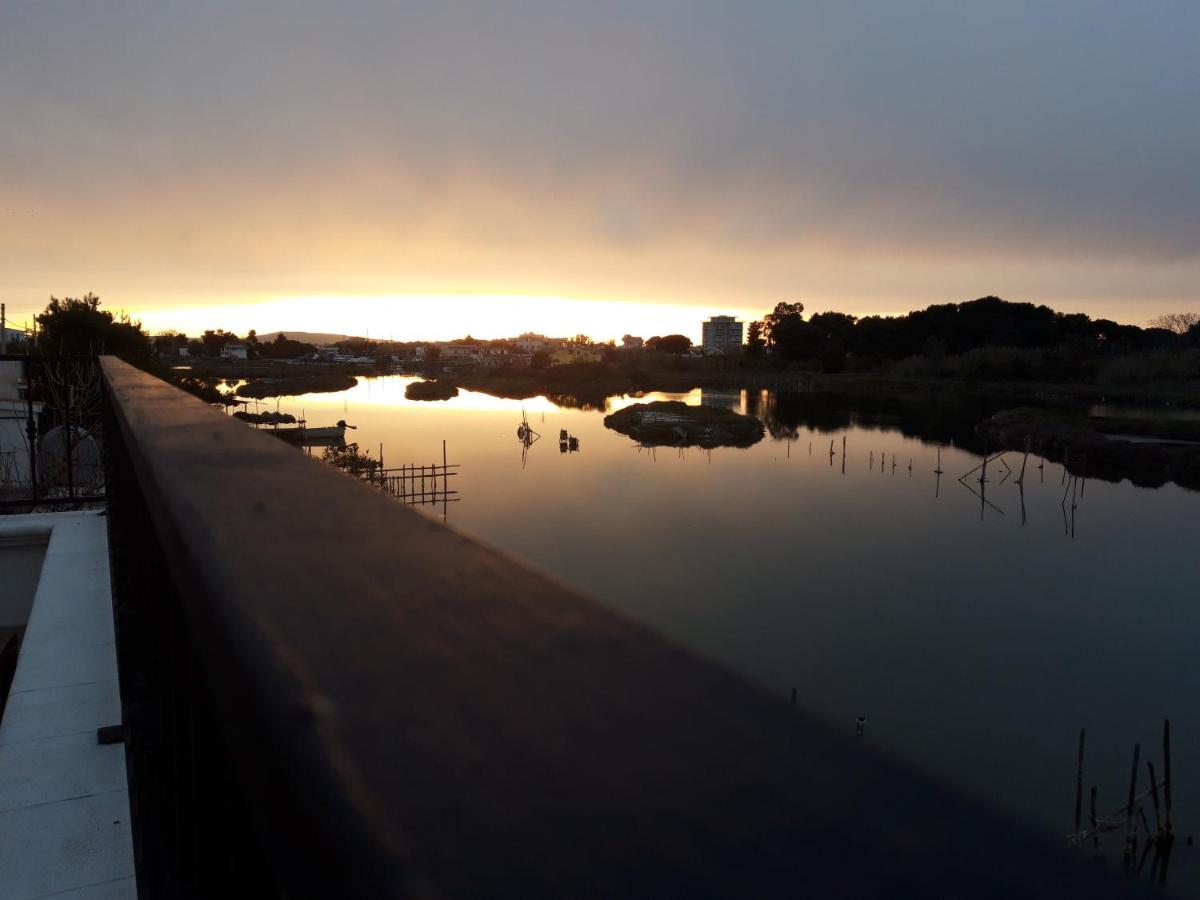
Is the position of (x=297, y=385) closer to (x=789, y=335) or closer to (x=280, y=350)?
(x=280, y=350)

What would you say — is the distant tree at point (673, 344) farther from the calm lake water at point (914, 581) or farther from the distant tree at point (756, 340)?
the calm lake water at point (914, 581)

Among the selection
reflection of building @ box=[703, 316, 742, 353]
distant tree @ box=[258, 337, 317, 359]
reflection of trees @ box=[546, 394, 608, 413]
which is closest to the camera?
reflection of trees @ box=[546, 394, 608, 413]

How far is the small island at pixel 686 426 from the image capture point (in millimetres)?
33969

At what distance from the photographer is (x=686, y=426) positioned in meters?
35.2

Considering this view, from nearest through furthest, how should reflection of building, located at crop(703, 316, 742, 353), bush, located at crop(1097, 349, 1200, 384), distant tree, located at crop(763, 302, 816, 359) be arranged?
bush, located at crop(1097, 349, 1200, 384), distant tree, located at crop(763, 302, 816, 359), reflection of building, located at crop(703, 316, 742, 353)

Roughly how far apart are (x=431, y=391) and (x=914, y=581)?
47360mm

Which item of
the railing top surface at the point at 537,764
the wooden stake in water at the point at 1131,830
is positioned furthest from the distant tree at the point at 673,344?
the railing top surface at the point at 537,764

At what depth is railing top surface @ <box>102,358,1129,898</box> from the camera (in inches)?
10.9

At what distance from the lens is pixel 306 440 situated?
24188 mm

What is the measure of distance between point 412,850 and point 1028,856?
226 mm

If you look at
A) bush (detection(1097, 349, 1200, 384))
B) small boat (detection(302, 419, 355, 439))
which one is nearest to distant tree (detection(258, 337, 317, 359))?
small boat (detection(302, 419, 355, 439))

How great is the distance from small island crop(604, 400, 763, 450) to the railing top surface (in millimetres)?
32547

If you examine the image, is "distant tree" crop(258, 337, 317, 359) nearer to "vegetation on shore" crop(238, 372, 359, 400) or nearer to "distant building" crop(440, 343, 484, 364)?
"vegetation on shore" crop(238, 372, 359, 400)

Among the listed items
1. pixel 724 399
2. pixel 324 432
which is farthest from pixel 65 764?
pixel 724 399
